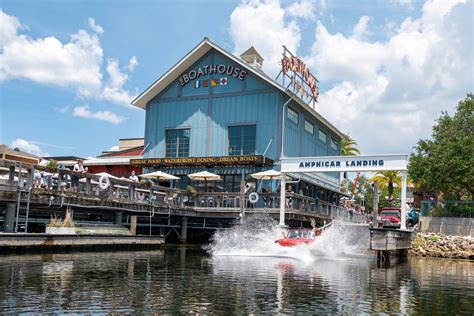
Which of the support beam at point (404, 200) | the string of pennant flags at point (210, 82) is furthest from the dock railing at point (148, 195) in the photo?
the string of pennant flags at point (210, 82)

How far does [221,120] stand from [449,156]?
1663cm

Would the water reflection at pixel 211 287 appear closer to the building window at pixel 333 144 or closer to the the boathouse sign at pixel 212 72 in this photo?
the the boathouse sign at pixel 212 72

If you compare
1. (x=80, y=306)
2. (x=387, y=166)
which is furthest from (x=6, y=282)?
(x=387, y=166)

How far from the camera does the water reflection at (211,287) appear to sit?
11148mm

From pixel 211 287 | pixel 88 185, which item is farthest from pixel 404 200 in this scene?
pixel 211 287

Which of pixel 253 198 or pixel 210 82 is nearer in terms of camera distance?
pixel 253 198

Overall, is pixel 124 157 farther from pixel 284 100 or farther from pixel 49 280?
pixel 49 280

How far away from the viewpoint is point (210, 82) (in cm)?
3794

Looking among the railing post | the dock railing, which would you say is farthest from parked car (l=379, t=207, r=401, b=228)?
the railing post

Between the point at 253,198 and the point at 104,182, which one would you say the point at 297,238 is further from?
the point at 104,182

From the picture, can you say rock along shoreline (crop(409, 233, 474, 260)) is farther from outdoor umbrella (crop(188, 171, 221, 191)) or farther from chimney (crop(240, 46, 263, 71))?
chimney (crop(240, 46, 263, 71))

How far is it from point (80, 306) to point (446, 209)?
115 feet

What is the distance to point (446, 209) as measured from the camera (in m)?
40.0

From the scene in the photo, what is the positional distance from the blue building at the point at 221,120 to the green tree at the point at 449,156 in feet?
26.8
